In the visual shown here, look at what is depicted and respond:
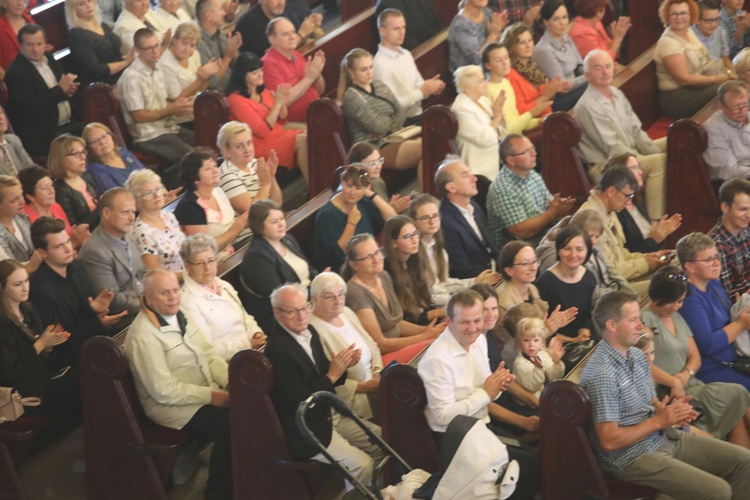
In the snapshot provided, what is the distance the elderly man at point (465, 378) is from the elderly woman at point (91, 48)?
285cm

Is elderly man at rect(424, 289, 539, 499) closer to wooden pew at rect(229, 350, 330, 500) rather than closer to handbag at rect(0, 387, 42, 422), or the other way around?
wooden pew at rect(229, 350, 330, 500)

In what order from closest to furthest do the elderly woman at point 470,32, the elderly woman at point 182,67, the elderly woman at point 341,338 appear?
the elderly woman at point 341,338 < the elderly woman at point 182,67 < the elderly woman at point 470,32

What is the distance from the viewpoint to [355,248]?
4793mm

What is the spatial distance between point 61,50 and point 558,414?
3895 millimetres

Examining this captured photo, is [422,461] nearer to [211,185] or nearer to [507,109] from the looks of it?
[211,185]

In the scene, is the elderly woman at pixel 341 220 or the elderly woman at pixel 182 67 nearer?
the elderly woman at pixel 341 220

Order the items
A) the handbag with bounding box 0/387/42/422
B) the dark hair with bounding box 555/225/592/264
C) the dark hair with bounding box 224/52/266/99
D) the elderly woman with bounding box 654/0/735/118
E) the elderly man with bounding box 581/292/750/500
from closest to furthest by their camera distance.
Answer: the elderly man with bounding box 581/292/750/500, the handbag with bounding box 0/387/42/422, the dark hair with bounding box 555/225/592/264, the dark hair with bounding box 224/52/266/99, the elderly woman with bounding box 654/0/735/118

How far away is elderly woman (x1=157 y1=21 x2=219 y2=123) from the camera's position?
6.37 meters

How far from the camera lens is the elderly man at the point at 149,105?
6234mm

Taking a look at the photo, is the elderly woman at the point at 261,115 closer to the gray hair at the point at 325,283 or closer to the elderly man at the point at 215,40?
the elderly man at the point at 215,40

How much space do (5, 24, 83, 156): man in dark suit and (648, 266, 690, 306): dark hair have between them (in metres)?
2.99

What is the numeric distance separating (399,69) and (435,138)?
0.67 metres

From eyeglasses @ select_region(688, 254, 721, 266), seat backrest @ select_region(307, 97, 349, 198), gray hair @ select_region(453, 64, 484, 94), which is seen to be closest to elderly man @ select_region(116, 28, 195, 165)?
seat backrest @ select_region(307, 97, 349, 198)

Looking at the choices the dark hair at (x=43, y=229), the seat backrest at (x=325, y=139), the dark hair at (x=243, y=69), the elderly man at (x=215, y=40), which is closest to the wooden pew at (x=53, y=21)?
the elderly man at (x=215, y=40)
